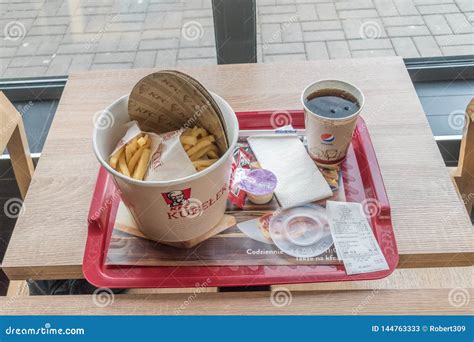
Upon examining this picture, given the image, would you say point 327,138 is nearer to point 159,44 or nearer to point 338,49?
point 338,49

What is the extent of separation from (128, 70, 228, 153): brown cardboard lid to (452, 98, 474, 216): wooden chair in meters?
0.71

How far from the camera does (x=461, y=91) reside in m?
1.90

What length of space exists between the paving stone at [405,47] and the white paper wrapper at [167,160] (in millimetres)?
1368

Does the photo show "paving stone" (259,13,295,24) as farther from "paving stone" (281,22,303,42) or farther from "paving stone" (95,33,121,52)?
"paving stone" (95,33,121,52)

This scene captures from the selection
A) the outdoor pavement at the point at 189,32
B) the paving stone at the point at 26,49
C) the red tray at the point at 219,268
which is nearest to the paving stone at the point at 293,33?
the outdoor pavement at the point at 189,32

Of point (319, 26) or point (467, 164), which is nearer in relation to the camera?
point (467, 164)

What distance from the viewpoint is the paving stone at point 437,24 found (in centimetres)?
188

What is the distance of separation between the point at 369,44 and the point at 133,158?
139 centimetres

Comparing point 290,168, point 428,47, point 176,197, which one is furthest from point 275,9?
point 176,197

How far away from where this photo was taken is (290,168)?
88cm

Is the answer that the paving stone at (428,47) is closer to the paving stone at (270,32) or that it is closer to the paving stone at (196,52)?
the paving stone at (270,32)

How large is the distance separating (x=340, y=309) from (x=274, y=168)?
0.28 metres

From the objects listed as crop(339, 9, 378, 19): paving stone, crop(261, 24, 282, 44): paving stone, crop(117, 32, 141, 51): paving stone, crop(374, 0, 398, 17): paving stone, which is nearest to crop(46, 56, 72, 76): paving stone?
crop(117, 32, 141, 51): paving stone
